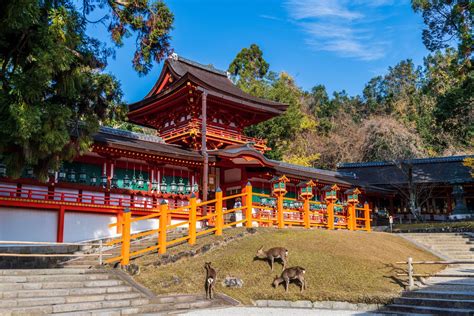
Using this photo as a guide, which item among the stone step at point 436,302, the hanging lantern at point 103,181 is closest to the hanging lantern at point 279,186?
the stone step at point 436,302

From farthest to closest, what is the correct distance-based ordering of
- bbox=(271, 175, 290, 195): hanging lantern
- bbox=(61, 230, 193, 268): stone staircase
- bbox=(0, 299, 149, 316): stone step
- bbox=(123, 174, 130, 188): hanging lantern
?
bbox=(123, 174, 130, 188): hanging lantern < bbox=(271, 175, 290, 195): hanging lantern < bbox=(61, 230, 193, 268): stone staircase < bbox=(0, 299, 149, 316): stone step

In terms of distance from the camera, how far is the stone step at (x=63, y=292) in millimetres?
9159

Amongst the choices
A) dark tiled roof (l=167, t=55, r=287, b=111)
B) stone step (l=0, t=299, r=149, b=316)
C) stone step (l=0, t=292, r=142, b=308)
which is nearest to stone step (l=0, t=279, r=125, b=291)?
stone step (l=0, t=292, r=142, b=308)

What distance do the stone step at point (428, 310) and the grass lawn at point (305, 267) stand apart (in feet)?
1.01

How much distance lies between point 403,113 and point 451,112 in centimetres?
1940

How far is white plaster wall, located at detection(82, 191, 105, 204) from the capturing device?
17.0 metres

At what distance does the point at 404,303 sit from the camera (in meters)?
9.85

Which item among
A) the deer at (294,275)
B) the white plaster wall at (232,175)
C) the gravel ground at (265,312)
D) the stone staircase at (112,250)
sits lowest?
the gravel ground at (265,312)

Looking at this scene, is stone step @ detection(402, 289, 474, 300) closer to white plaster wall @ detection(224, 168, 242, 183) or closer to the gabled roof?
white plaster wall @ detection(224, 168, 242, 183)

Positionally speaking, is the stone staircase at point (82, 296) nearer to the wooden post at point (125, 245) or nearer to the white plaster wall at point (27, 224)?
the wooden post at point (125, 245)

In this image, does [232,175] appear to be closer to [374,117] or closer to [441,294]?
[441,294]

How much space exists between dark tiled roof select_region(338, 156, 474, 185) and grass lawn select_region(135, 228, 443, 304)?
18.2 metres

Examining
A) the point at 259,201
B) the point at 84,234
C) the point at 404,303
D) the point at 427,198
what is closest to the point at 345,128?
the point at 427,198

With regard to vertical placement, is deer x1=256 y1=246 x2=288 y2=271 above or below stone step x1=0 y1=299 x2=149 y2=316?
above
